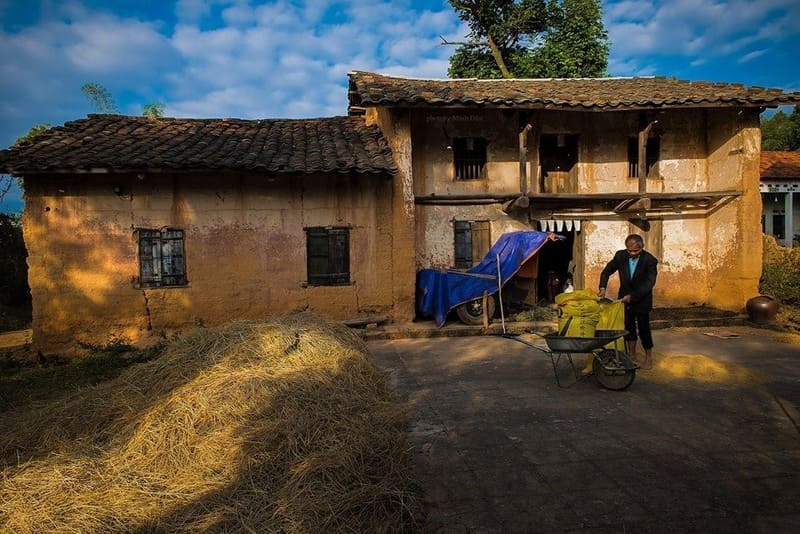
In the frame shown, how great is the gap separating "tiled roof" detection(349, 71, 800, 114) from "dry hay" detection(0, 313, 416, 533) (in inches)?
257

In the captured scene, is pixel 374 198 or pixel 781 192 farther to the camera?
pixel 781 192

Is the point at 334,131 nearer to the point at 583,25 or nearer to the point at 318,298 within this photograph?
the point at 318,298

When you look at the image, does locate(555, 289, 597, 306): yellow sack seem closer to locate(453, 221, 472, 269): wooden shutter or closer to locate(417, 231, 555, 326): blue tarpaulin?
locate(417, 231, 555, 326): blue tarpaulin

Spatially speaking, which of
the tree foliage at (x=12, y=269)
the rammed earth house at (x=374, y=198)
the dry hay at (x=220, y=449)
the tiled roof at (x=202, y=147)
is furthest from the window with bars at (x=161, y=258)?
the tree foliage at (x=12, y=269)

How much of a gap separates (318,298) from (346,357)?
17.1 feet

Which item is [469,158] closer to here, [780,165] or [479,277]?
[479,277]

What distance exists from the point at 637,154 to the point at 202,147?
10096 millimetres

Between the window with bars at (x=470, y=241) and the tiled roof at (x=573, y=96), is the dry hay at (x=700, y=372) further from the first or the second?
the tiled roof at (x=573, y=96)

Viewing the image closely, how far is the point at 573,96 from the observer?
1023 centimetres

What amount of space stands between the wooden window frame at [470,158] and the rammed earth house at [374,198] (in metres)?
0.04

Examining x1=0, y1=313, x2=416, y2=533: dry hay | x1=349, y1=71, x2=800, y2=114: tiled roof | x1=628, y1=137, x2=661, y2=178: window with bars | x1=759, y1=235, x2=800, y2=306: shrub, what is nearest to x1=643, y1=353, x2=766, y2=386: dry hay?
x1=0, y1=313, x2=416, y2=533: dry hay

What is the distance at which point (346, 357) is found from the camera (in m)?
4.66

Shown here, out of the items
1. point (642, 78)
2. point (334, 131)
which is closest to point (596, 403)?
point (334, 131)

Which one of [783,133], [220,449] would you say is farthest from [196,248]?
[783,133]
